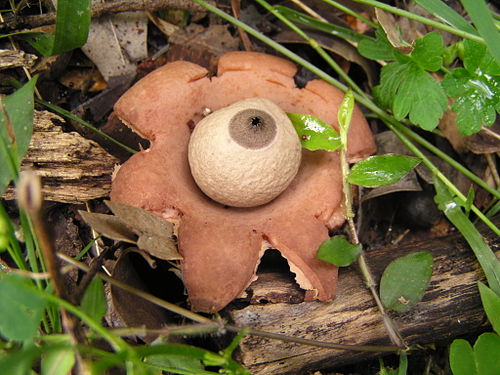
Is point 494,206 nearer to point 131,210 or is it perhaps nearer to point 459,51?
point 459,51

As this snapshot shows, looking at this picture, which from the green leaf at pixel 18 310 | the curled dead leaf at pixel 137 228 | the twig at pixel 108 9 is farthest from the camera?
the twig at pixel 108 9

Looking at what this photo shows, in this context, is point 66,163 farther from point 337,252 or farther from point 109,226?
point 337,252

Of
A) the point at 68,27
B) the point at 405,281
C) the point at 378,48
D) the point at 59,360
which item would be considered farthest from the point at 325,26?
the point at 59,360

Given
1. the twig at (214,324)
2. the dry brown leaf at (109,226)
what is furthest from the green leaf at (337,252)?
the dry brown leaf at (109,226)

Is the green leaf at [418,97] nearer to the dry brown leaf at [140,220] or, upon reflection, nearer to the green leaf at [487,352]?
the green leaf at [487,352]

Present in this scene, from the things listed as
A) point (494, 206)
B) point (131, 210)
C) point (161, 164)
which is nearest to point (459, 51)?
point (494, 206)

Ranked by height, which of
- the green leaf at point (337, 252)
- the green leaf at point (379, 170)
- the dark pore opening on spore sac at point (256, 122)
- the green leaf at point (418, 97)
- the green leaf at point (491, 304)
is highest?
the green leaf at point (418, 97)

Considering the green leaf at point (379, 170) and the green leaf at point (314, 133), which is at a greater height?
the green leaf at point (314, 133)
